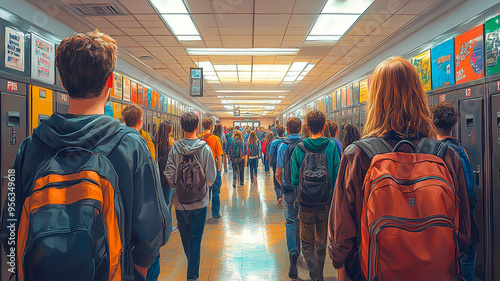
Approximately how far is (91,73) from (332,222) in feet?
3.62

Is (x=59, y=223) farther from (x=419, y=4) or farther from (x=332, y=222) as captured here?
(x=419, y=4)

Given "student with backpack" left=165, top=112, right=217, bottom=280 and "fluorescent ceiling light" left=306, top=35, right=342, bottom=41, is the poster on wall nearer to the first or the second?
"fluorescent ceiling light" left=306, top=35, right=342, bottom=41

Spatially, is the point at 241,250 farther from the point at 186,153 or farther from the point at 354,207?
the point at 354,207

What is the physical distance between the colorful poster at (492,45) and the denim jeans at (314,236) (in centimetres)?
249

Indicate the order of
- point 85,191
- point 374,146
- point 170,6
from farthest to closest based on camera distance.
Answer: point 170,6 < point 374,146 < point 85,191

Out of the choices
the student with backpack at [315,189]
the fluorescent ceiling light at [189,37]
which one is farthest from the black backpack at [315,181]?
the fluorescent ceiling light at [189,37]

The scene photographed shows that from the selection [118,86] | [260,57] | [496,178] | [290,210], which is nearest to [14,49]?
[118,86]

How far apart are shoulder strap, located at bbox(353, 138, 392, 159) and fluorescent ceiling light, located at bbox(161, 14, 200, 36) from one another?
4.60m

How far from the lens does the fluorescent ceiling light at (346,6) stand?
451cm

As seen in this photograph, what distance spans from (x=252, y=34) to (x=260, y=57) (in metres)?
1.79

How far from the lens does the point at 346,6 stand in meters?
4.67

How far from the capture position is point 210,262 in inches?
134

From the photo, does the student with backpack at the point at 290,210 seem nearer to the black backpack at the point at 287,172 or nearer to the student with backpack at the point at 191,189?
the black backpack at the point at 287,172

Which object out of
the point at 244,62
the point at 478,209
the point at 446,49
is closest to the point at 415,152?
the point at 478,209
